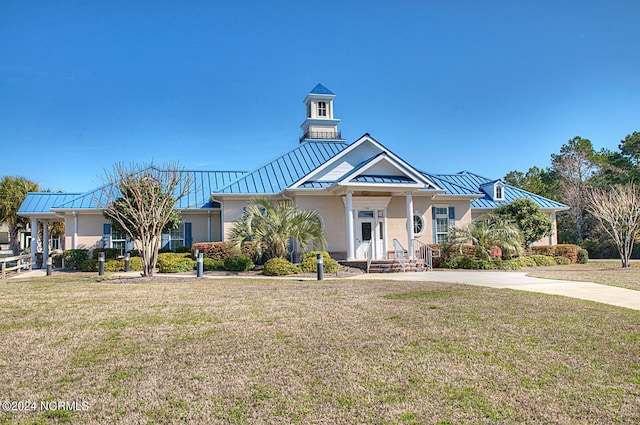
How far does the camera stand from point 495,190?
32406 mm

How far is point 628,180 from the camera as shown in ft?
138

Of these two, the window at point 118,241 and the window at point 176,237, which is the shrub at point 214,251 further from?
the window at point 118,241

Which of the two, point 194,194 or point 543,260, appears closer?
point 543,260

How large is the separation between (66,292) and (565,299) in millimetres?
12481

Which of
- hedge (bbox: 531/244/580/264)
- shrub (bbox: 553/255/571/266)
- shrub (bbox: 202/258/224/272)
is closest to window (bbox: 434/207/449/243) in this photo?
hedge (bbox: 531/244/580/264)

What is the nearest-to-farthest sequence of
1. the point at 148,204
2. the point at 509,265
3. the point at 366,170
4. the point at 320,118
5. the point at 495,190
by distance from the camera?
1. the point at 148,204
2. the point at 509,265
3. the point at 366,170
4. the point at 495,190
5. the point at 320,118

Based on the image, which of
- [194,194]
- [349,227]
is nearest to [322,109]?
[194,194]

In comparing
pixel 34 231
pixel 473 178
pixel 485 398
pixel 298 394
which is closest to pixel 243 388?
pixel 298 394

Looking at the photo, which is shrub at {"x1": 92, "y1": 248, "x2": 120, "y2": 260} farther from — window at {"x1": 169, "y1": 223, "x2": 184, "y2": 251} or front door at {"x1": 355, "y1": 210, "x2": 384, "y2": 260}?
front door at {"x1": 355, "y1": 210, "x2": 384, "y2": 260}

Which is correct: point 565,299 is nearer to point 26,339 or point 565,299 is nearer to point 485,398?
point 485,398

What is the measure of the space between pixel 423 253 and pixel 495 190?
11592mm

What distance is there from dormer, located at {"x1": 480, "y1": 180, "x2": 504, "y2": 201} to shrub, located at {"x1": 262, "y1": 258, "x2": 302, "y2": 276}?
17.9 meters

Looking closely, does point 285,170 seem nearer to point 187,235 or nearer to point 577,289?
point 187,235

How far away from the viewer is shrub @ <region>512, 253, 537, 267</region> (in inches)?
957
